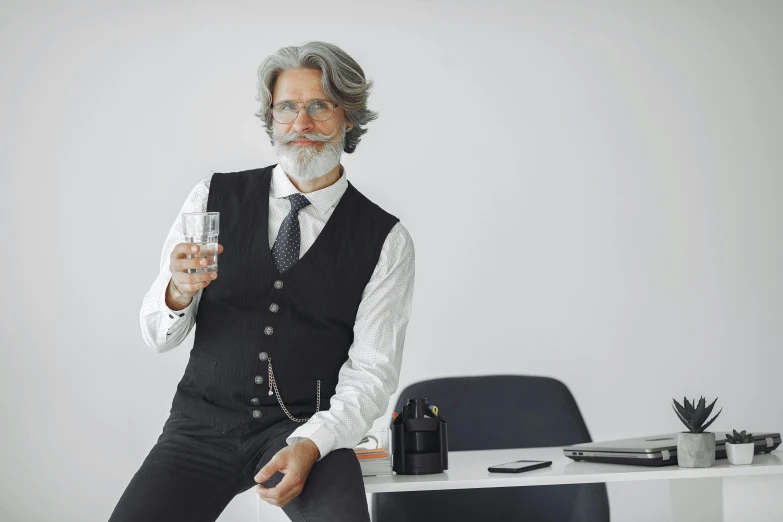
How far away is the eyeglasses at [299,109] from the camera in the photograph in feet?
7.40

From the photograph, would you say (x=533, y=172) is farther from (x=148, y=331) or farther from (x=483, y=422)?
(x=148, y=331)

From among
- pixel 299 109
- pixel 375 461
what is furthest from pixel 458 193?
pixel 375 461

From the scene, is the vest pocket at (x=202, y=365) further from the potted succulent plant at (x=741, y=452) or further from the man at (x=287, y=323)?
the potted succulent plant at (x=741, y=452)

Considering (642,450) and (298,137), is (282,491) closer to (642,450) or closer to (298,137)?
(642,450)

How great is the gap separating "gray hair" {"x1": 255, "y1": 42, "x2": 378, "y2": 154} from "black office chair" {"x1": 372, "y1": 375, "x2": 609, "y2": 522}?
97cm

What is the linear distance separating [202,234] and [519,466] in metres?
0.85

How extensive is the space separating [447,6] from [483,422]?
6.48 ft

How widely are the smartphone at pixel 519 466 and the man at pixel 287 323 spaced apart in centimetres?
31

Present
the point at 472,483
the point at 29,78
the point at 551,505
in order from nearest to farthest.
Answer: the point at 472,483 → the point at 551,505 → the point at 29,78

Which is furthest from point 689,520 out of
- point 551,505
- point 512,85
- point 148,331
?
point 512,85

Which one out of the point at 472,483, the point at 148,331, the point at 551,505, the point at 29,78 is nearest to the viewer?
the point at 472,483

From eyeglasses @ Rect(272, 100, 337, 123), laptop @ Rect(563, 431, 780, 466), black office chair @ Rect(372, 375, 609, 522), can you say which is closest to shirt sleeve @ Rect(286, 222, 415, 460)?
eyeglasses @ Rect(272, 100, 337, 123)

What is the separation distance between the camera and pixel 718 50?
390 cm

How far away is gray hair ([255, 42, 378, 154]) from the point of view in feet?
7.29
